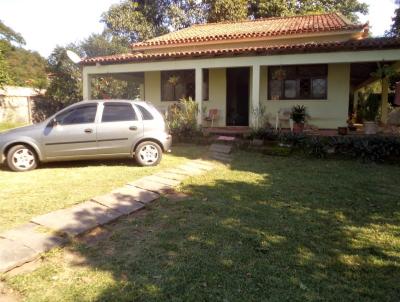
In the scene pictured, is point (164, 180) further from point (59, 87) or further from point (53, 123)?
point (59, 87)

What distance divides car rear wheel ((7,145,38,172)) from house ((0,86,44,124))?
11.5 metres

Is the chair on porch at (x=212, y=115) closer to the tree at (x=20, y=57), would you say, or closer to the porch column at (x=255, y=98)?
the porch column at (x=255, y=98)

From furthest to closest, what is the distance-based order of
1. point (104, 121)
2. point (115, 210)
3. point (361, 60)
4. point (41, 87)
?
point (41, 87)
point (361, 60)
point (104, 121)
point (115, 210)

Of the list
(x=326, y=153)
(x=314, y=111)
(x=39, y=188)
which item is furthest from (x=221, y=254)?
(x=314, y=111)

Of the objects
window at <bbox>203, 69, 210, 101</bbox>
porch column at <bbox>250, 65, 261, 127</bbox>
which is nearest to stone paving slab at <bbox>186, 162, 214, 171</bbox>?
porch column at <bbox>250, 65, 261, 127</bbox>

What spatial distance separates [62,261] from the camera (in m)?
3.75

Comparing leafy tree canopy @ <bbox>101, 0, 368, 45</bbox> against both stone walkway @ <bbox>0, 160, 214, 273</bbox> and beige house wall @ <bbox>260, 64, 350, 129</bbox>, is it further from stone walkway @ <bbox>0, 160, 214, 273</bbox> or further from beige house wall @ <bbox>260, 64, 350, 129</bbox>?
stone walkway @ <bbox>0, 160, 214, 273</bbox>

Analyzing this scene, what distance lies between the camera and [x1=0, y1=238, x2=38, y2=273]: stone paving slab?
3.54m

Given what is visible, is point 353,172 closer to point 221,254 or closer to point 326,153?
point 326,153

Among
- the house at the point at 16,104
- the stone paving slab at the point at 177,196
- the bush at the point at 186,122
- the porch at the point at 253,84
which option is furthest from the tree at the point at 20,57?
the stone paving slab at the point at 177,196

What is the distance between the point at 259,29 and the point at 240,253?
14.1 meters

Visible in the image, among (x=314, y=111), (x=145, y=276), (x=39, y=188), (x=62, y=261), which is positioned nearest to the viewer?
(x=145, y=276)

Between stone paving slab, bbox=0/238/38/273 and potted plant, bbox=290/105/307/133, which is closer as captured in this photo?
stone paving slab, bbox=0/238/38/273

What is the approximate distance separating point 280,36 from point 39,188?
38.7 ft
